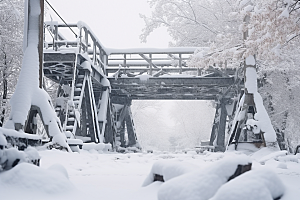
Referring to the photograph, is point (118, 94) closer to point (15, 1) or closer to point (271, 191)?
point (15, 1)

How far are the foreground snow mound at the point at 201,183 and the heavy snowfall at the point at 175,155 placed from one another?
0.01 meters

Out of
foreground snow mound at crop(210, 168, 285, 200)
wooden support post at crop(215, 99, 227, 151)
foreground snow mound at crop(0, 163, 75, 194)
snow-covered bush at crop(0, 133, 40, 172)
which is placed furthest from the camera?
wooden support post at crop(215, 99, 227, 151)

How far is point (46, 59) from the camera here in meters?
11.4

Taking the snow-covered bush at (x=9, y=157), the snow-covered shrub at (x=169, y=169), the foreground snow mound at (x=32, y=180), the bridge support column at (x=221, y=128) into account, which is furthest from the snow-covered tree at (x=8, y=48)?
the snow-covered shrub at (x=169, y=169)

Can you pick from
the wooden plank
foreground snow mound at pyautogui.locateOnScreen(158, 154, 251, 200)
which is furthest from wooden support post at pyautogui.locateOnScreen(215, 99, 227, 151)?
foreground snow mound at pyautogui.locateOnScreen(158, 154, 251, 200)

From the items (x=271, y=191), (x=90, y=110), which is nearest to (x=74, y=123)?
(x=90, y=110)

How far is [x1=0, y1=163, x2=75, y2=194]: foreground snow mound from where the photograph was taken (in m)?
3.72

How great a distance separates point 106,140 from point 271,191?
14074 millimetres

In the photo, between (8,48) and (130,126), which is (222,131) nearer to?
(130,126)

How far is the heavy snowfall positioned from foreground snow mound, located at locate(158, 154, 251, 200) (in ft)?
0.04

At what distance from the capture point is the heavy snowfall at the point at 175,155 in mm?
3479

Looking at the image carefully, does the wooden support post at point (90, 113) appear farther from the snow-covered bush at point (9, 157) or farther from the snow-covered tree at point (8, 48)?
the snow-covered bush at point (9, 157)

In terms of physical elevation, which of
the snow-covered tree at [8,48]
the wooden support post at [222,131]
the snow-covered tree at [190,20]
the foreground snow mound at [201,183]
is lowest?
the wooden support post at [222,131]

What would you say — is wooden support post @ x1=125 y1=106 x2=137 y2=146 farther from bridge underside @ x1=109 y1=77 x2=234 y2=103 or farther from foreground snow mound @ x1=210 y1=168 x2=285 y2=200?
foreground snow mound @ x1=210 y1=168 x2=285 y2=200
